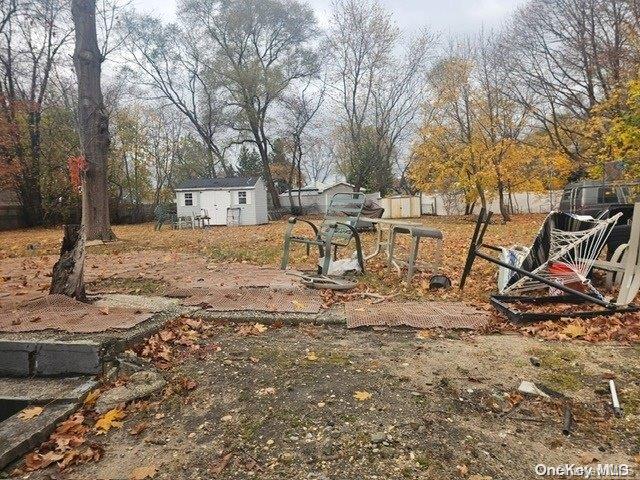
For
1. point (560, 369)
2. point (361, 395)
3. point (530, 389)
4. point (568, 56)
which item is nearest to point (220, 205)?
point (568, 56)

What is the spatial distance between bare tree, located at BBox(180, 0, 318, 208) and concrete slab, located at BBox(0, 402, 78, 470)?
88.5ft

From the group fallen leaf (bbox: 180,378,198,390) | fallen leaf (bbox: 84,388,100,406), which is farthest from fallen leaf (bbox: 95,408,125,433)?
fallen leaf (bbox: 180,378,198,390)

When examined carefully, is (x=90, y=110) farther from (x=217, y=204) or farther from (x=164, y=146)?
(x=164, y=146)

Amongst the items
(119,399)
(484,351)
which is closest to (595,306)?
(484,351)

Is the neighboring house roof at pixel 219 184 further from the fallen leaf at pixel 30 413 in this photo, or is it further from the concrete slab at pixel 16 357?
the fallen leaf at pixel 30 413

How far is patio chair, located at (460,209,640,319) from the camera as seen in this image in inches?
174

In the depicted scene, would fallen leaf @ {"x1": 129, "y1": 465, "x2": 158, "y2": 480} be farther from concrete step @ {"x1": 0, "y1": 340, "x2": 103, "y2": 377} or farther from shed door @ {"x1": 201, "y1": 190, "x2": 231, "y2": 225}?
shed door @ {"x1": 201, "y1": 190, "x2": 231, "y2": 225}

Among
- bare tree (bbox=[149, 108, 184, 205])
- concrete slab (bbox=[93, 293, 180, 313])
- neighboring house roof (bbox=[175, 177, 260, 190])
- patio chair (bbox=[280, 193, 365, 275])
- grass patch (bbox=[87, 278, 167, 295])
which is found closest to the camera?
concrete slab (bbox=[93, 293, 180, 313])

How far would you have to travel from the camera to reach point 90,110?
35.8 ft

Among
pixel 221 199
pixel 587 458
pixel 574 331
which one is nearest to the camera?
pixel 587 458

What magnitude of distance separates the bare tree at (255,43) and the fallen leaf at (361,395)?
2715 cm

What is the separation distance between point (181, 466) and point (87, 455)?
1.76 ft

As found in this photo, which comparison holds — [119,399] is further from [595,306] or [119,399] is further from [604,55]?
[604,55]

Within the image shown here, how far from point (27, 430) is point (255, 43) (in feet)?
99.2
